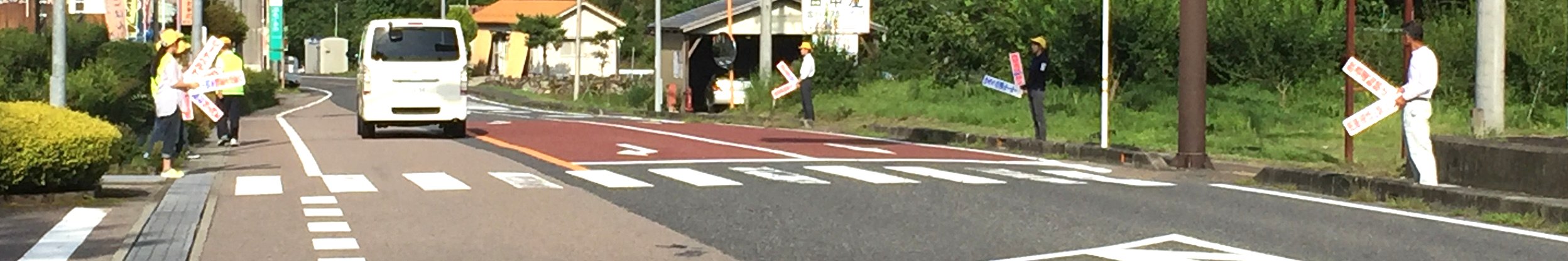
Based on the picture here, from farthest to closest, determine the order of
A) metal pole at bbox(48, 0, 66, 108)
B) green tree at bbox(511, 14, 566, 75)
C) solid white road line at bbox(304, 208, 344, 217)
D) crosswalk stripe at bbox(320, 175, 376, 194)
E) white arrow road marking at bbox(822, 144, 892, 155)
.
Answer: green tree at bbox(511, 14, 566, 75), white arrow road marking at bbox(822, 144, 892, 155), metal pole at bbox(48, 0, 66, 108), crosswalk stripe at bbox(320, 175, 376, 194), solid white road line at bbox(304, 208, 344, 217)

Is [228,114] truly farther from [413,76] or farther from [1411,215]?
[1411,215]

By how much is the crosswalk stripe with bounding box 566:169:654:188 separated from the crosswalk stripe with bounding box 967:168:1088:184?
3.25 meters

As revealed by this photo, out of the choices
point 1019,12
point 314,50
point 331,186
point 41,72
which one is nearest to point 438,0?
point 314,50

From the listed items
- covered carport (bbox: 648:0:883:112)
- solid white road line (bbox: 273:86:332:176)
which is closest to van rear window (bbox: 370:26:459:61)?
solid white road line (bbox: 273:86:332:176)

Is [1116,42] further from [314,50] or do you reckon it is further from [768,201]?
[314,50]

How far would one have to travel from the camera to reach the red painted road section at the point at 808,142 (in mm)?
21906

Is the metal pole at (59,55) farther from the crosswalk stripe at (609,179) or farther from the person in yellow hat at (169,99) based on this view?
the crosswalk stripe at (609,179)

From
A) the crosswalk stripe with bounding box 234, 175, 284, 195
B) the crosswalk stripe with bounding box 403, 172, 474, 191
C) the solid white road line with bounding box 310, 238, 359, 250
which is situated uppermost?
the crosswalk stripe with bounding box 403, 172, 474, 191

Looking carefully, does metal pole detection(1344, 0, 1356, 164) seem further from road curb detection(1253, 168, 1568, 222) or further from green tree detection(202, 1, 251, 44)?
green tree detection(202, 1, 251, 44)

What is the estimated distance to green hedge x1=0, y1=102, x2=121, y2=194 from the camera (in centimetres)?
1379

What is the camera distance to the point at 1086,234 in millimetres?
12102

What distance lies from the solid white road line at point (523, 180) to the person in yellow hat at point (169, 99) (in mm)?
2829

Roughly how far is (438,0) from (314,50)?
8.02 meters

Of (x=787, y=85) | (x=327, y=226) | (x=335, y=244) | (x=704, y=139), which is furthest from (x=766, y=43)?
(x=335, y=244)
